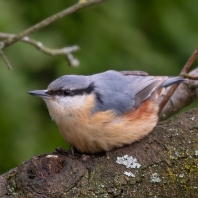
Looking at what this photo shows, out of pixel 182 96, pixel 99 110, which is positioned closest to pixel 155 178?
pixel 99 110

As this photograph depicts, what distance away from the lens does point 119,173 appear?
2449 mm

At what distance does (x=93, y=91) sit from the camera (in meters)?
2.96

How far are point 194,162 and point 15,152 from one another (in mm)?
1888

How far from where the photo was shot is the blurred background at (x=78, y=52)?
12.8ft

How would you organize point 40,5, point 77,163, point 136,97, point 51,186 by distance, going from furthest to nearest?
point 40,5
point 136,97
point 77,163
point 51,186

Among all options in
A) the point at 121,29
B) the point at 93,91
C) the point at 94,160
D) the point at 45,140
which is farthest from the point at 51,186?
the point at 121,29

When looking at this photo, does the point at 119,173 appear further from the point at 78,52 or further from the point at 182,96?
the point at 78,52

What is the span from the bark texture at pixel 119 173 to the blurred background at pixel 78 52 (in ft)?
4.55

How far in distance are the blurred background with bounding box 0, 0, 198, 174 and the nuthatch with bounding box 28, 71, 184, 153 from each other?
102 centimetres

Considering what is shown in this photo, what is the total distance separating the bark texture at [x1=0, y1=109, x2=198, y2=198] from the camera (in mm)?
2301

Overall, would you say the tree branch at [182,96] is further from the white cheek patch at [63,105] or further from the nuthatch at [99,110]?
the white cheek patch at [63,105]

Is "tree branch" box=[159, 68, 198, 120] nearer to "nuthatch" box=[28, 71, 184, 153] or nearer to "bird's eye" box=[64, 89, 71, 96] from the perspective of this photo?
"nuthatch" box=[28, 71, 184, 153]

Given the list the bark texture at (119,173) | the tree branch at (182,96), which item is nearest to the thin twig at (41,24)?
the tree branch at (182,96)

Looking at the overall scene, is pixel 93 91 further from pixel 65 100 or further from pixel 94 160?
pixel 94 160
